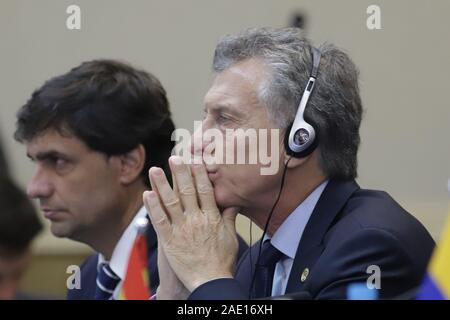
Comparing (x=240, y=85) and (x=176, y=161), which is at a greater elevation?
(x=240, y=85)

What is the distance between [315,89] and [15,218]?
4.10 feet

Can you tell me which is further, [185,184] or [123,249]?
[123,249]

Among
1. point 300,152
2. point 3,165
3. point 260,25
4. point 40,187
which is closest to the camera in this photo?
point 3,165

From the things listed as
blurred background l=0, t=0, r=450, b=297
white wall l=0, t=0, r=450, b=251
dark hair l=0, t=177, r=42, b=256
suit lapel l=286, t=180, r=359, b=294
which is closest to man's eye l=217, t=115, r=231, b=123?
suit lapel l=286, t=180, r=359, b=294

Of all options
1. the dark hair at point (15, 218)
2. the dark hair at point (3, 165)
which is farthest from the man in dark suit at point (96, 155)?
the dark hair at point (3, 165)

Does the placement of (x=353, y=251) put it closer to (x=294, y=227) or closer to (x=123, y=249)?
(x=294, y=227)

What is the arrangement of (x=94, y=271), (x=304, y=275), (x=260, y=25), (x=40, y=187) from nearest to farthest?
(x=304, y=275), (x=40, y=187), (x=94, y=271), (x=260, y=25)

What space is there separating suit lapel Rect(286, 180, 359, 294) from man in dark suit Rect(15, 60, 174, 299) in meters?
0.75

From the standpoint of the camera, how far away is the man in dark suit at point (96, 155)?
338cm

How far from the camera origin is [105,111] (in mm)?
3453

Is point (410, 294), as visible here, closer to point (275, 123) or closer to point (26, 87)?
point (275, 123)

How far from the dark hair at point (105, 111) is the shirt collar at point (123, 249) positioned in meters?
0.18

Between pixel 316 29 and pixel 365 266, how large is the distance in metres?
2.88

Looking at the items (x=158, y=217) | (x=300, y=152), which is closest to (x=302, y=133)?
(x=300, y=152)
